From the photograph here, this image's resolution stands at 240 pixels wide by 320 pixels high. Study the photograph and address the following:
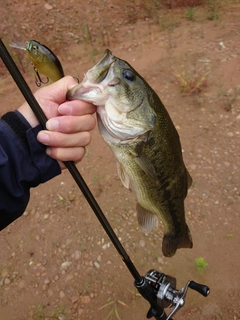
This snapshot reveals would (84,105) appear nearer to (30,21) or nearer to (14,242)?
(14,242)

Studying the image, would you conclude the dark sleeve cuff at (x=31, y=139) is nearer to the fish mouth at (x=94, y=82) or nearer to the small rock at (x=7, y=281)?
the fish mouth at (x=94, y=82)

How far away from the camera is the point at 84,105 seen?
1.50 meters

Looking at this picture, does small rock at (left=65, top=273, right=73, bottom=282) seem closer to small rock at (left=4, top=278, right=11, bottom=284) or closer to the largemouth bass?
small rock at (left=4, top=278, right=11, bottom=284)

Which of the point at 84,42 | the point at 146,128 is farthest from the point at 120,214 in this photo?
the point at 84,42

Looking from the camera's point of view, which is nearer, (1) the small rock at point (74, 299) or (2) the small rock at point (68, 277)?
(1) the small rock at point (74, 299)

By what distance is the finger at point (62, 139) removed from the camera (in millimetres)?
1484

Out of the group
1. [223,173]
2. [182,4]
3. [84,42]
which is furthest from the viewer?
[182,4]

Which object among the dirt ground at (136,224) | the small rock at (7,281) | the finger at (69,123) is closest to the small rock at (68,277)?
the dirt ground at (136,224)

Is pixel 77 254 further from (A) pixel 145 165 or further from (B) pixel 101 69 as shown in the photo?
(B) pixel 101 69

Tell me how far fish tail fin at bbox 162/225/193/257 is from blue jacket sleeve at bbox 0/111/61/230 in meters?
0.90

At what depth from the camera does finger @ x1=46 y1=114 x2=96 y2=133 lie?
A: 1.47 m

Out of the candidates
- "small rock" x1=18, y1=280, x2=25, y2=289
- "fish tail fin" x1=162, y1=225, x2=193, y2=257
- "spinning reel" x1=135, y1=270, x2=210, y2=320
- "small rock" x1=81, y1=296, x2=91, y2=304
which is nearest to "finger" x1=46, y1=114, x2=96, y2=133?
"fish tail fin" x1=162, y1=225, x2=193, y2=257

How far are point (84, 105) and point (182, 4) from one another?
7.05m

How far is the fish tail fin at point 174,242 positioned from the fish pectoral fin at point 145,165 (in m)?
0.54
